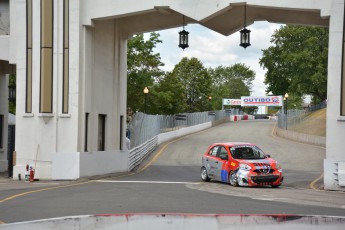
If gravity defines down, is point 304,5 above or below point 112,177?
above

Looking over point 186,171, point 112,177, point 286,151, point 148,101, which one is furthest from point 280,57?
point 112,177

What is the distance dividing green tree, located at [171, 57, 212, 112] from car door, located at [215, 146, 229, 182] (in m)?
79.4

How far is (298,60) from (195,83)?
31.1 m

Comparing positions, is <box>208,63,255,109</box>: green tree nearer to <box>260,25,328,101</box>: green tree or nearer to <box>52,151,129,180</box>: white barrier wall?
<box>260,25,328,101</box>: green tree

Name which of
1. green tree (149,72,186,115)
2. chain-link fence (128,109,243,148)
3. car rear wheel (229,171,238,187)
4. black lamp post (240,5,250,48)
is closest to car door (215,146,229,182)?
car rear wheel (229,171,238,187)

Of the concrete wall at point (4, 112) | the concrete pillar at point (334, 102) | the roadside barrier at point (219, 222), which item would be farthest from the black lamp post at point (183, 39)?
the roadside barrier at point (219, 222)

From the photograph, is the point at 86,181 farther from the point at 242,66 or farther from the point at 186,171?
the point at 242,66

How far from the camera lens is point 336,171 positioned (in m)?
19.7

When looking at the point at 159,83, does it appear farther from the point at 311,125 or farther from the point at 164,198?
the point at 164,198

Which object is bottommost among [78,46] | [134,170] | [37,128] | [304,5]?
[134,170]

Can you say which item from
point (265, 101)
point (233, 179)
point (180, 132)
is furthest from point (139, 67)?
point (233, 179)

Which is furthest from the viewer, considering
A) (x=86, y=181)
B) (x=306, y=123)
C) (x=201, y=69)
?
(x=201, y=69)

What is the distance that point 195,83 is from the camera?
102 metres

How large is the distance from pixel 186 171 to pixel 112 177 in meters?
5.34
